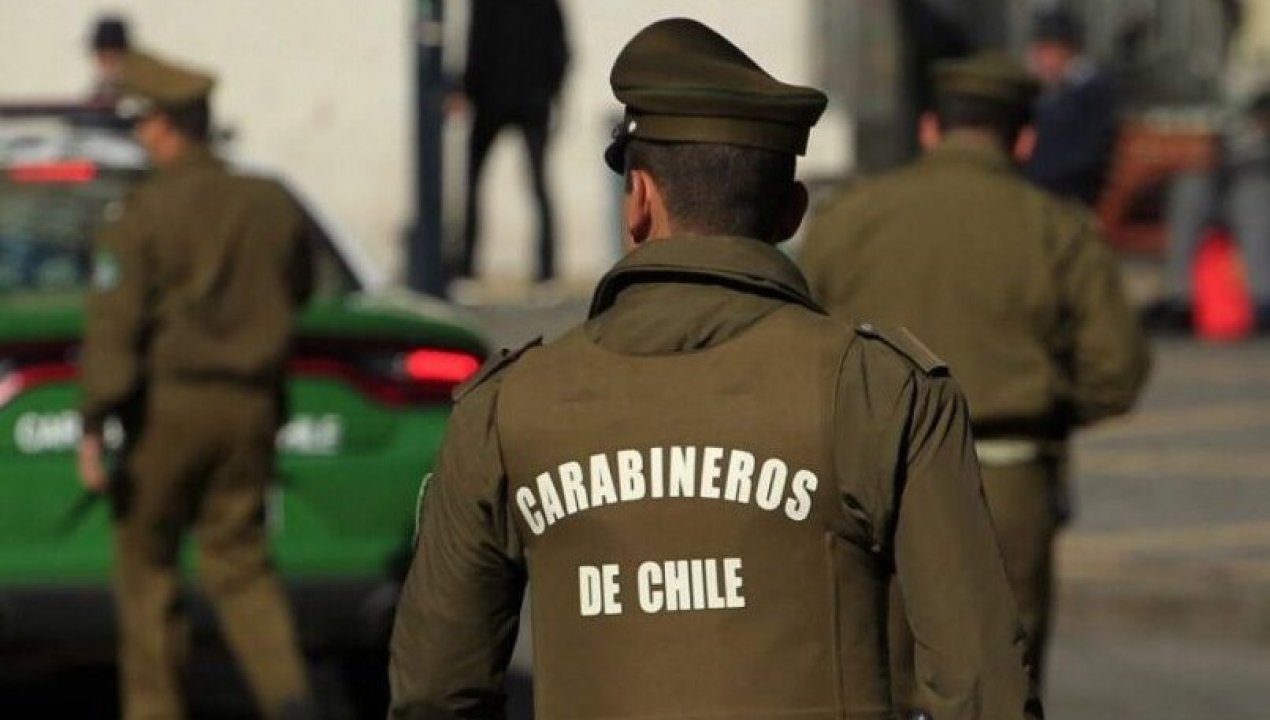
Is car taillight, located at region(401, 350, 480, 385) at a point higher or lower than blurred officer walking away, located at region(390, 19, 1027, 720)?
lower

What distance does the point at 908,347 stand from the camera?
3.88 m

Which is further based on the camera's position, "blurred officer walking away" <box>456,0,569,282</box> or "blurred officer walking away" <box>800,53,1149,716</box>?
"blurred officer walking away" <box>456,0,569,282</box>

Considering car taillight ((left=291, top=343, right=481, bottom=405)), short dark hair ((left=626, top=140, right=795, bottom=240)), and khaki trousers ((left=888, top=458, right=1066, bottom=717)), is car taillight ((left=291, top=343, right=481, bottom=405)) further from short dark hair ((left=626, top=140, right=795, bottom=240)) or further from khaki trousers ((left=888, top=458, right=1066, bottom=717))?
short dark hair ((left=626, top=140, right=795, bottom=240))

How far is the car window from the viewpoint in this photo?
31.5ft

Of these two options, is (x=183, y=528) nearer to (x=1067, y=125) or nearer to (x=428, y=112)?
(x=428, y=112)

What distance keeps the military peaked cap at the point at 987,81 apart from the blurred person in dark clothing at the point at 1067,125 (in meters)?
7.78

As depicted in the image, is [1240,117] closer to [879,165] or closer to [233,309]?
[879,165]

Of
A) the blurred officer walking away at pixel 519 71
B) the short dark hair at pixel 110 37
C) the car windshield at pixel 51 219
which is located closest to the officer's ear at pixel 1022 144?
the car windshield at pixel 51 219

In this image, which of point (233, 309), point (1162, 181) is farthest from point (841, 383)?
point (1162, 181)

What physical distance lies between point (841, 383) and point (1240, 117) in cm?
2058

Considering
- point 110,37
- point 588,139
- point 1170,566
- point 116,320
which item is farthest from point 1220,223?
point 116,320

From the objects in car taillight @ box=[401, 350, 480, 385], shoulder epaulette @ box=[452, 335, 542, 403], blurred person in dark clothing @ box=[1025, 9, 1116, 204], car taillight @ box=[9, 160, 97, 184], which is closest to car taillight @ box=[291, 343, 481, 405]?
car taillight @ box=[401, 350, 480, 385]

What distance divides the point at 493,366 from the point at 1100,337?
374 centimetres

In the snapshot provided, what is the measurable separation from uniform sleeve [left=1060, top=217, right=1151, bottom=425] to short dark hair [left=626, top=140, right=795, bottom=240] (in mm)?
3733
